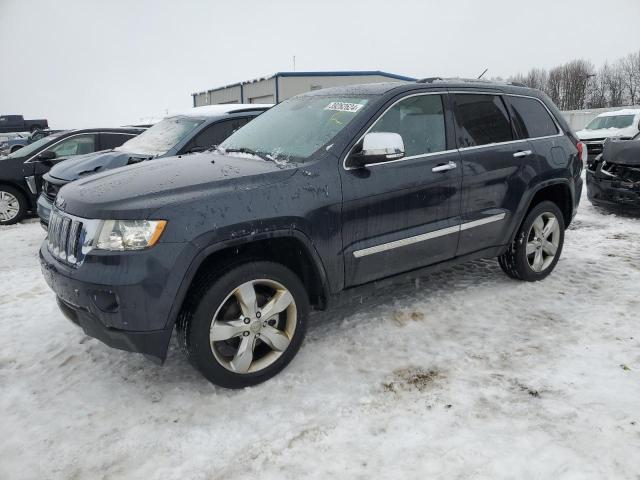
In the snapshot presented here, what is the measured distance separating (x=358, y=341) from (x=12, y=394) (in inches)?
88.4

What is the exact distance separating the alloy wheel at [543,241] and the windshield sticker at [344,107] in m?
2.11

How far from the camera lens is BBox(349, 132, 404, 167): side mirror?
3.20 meters

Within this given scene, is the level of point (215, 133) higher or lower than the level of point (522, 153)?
higher

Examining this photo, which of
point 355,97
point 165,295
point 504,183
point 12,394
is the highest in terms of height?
point 355,97

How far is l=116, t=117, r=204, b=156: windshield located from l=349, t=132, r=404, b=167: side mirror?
3.54 metres

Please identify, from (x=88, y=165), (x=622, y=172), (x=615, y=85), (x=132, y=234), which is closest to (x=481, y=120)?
(x=132, y=234)

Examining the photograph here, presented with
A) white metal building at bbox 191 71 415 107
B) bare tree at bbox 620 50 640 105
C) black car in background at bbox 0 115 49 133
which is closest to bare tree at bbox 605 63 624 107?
bare tree at bbox 620 50 640 105

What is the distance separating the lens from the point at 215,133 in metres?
6.32

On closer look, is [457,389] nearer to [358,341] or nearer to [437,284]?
[358,341]

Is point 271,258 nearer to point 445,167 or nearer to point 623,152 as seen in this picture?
point 445,167

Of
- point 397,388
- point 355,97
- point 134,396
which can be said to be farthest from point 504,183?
point 134,396

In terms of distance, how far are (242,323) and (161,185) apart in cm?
92

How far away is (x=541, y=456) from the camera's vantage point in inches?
93.0

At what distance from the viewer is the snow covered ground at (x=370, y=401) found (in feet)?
7.83
